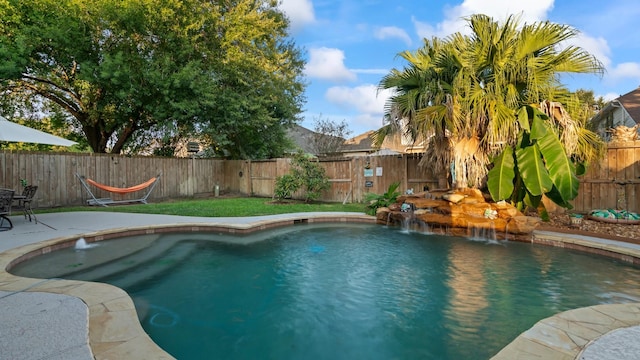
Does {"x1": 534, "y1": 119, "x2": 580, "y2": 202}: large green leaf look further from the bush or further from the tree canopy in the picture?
the tree canopy

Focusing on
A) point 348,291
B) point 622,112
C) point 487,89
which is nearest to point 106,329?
point 348,291

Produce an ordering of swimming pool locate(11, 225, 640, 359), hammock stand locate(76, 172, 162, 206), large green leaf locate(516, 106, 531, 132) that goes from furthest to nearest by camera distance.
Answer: hammock stand locate(76, 172, 162, 206) → large green leaf locate(516, 106, 531, 132) → swimming pool locate(11, 225, 640, 359)

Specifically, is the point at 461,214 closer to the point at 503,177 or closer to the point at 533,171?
the point at 503,177

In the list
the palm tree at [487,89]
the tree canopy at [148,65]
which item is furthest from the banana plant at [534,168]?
the tree canopy at [148,65]

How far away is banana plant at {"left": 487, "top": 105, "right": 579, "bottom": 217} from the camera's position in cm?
577

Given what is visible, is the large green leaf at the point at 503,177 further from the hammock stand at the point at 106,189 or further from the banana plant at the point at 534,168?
the hammock stand at the point at 106,189

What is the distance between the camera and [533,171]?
234 inches

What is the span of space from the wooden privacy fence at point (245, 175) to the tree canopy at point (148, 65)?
1797 millimetres

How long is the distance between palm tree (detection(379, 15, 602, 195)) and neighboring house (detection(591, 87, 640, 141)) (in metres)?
7.14

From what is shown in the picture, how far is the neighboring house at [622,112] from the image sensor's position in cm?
1266

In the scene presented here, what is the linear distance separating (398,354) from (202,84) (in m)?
12.1

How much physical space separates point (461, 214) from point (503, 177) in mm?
1107

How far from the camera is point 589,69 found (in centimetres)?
659

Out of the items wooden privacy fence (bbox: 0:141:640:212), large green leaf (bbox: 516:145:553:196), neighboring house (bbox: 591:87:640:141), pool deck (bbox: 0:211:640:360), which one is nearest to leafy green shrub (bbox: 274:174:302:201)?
wooden privacy fence (bbox: 0:141:640:212)
